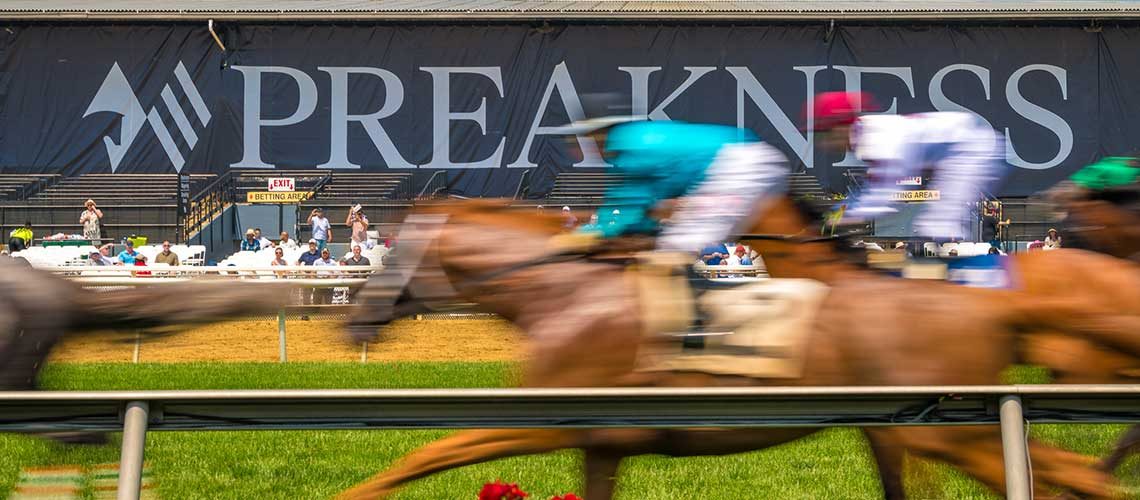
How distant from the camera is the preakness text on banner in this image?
22.4 metres

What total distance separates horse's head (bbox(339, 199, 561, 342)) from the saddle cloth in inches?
25.3

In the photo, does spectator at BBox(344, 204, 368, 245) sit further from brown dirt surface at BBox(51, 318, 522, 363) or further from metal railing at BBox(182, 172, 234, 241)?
brown dirt surface at BBox(51, 318, 522, 363)

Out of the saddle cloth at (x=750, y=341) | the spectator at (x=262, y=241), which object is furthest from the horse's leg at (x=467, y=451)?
the spectator at (x=262, y=241)

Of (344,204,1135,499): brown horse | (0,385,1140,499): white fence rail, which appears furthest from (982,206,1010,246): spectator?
(0,385,1140,499): white fence rail

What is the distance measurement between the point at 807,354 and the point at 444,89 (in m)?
19.6

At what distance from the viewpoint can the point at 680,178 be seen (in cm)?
365

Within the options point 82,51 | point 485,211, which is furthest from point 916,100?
point 485,211

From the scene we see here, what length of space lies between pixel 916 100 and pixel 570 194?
641 centimetres

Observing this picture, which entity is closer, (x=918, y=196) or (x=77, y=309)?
(x=77, y=309)

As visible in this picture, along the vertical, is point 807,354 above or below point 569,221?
below

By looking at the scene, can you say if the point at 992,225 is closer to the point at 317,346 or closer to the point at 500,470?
A: the point at 317,346

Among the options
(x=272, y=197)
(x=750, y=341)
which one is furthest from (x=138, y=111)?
(x=750, y=341)

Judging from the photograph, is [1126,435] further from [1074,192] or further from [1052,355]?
[1074,192]

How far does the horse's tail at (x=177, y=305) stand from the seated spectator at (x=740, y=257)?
11.5 metres
